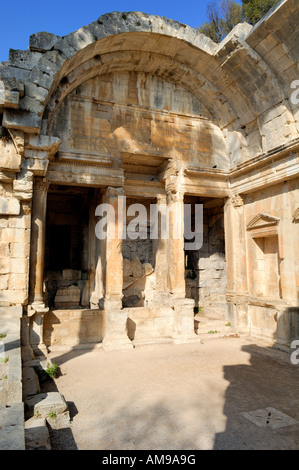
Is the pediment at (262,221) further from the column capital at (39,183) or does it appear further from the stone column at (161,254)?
the column capital at (39,183)

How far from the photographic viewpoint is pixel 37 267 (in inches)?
287

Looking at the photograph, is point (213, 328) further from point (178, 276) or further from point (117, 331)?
point (117, 331)

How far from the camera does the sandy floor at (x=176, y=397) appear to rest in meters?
3.63

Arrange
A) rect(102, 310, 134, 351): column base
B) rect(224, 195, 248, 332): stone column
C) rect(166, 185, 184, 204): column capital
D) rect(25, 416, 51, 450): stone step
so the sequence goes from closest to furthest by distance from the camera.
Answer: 1. rect(25, 416, 51, 450): stone step
2. rect(102, 310, 134, 351): column base
3. rect(166, 185, 184, 204): column capital
4. rect(224, 195, 248, 332): stone column

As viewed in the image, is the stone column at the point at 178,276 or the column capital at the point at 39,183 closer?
the column capital at the point at 39,183

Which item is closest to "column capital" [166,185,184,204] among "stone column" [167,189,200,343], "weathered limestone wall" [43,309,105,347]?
"stone column" [167,189,200,343]

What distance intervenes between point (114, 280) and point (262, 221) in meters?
4.28

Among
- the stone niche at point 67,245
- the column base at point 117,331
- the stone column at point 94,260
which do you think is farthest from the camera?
the stone niche at point 67,245

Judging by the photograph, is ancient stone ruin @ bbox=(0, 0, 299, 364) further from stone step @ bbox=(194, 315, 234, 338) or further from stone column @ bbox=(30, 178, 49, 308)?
stone step @ bbox=(194, 315, 234, 338)

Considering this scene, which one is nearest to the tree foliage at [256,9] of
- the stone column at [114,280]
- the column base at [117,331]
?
the stone column at [114,280]

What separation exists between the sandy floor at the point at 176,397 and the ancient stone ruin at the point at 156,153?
41.6 inches

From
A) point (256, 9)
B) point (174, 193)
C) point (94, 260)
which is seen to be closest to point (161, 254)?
point (174, 193)

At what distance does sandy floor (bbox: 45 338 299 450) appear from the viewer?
3633 mm

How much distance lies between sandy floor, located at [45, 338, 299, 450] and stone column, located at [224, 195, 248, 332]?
5.12 feet
